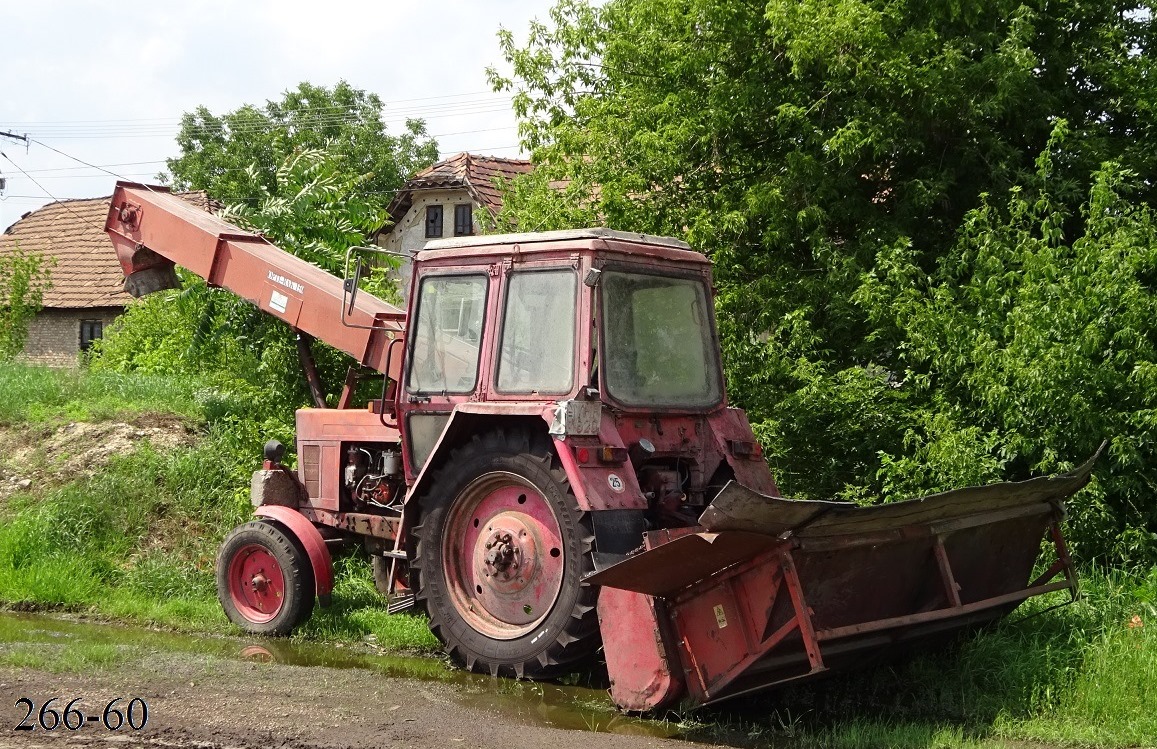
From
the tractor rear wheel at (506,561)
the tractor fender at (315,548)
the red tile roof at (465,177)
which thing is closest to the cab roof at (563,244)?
the tractor rear wheel at (506,561)

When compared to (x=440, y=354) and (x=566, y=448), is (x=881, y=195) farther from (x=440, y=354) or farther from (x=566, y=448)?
(x=566, y=448)

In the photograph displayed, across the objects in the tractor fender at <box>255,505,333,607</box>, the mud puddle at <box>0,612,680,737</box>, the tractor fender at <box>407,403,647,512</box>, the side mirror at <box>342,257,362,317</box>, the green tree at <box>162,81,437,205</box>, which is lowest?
the mud puddle at <box>0,612,680,737</box>

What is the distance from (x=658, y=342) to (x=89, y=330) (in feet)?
91.5

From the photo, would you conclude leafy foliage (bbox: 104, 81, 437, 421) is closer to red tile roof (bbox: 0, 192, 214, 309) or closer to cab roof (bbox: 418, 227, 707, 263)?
cab roof (bbox: 418, 227, 707, 263)

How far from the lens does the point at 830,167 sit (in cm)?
1122

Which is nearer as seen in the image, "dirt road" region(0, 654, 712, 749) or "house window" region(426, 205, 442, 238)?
"dirt road" region(0, 654, 712, 749)

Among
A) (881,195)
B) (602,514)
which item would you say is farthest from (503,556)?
(881,195)

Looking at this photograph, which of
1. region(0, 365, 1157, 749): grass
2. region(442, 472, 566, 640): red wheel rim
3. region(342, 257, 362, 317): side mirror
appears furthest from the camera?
region(342, 257, 362, 317): side mirror

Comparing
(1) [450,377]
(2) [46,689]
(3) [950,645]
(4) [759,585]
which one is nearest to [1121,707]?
(3) [950,645]

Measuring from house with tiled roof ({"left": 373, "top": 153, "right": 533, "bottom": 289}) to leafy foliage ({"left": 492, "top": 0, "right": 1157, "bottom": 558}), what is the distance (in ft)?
63.3

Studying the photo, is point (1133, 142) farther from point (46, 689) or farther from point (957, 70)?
point (46, 689)

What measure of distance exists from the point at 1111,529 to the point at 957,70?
419 cm

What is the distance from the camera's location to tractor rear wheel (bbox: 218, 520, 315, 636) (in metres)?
8.77

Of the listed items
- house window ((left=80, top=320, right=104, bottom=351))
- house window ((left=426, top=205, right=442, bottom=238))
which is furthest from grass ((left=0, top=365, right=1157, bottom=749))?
house window ((left=426, top=205, right=442, bottom=238))
